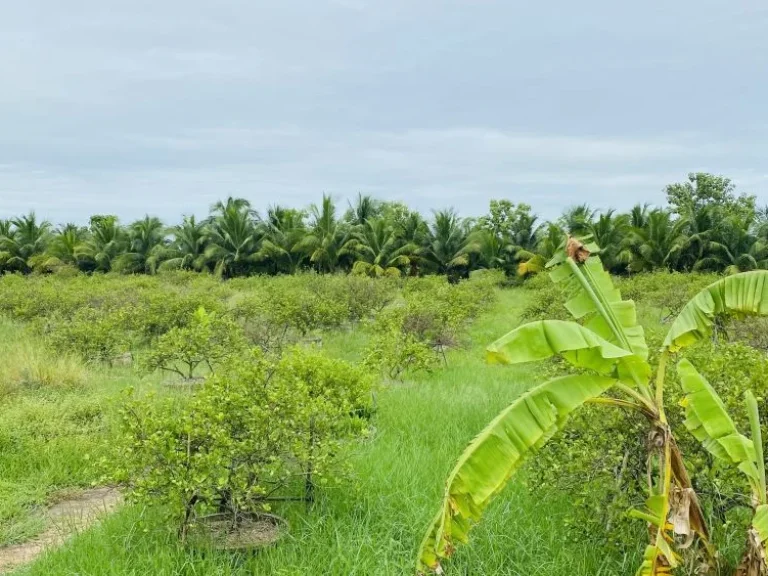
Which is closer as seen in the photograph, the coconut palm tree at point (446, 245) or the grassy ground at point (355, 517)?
the grassy ground at point (355, 517)

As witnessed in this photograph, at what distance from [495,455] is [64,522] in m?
4.24

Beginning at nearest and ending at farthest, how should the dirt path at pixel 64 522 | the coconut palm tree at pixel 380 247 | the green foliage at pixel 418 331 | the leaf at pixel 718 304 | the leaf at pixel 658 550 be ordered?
the leaf at pixel 658 550
the leaf at pixel 718 304
the dirt path at pixel 64 522
the green foliage at pixel 418 331
the coconut palm tree at pixel 380 247

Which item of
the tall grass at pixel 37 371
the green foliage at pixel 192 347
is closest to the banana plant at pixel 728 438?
the green foliage at pixel 192 347

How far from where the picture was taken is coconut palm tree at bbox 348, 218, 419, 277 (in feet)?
115

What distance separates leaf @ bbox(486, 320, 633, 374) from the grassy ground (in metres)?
1.59

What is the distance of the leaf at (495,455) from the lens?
396 centimetres

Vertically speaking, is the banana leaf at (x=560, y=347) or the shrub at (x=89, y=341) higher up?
the banana leaf at (x=560, y=347)

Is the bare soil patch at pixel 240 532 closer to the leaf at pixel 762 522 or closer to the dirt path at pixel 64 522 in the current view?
the dirt path at pixel 64 522

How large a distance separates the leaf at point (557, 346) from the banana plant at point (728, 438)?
68 centimetres

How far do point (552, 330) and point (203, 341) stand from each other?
7369mm

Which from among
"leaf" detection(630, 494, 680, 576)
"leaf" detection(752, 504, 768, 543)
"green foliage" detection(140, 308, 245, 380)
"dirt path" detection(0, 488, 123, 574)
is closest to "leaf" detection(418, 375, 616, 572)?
"leaf" detection(630, 494, 680, 576)

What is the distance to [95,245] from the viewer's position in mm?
40531

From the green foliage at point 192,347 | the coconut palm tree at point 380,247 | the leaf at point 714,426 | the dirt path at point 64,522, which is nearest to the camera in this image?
the leaf at point 714,426

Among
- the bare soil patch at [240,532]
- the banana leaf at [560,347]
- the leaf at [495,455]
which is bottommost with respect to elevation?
the bare soil patch at [240,532]
